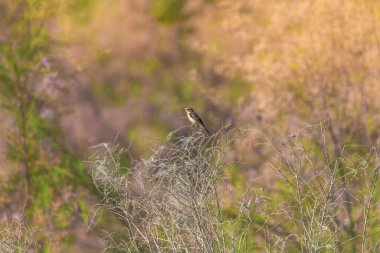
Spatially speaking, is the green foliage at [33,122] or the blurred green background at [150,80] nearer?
the blurred green background at [150,80]

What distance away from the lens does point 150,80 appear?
16078 mm

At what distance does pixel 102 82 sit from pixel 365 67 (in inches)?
183

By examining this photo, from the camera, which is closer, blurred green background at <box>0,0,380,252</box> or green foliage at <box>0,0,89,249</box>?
blurred green background at <box>0,0,380,252</box>

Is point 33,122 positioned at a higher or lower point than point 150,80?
lower

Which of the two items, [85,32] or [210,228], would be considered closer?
[210,228]

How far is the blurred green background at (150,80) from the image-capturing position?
15.1 m

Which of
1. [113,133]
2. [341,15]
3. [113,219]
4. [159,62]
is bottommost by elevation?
[113,219]

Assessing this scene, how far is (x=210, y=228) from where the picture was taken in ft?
25.5

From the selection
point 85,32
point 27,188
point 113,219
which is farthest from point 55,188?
point 85,32

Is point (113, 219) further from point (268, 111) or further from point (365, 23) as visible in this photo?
point (365, 23)

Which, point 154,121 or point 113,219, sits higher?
point 154,121

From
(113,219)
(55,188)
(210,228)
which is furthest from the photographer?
(55,188)

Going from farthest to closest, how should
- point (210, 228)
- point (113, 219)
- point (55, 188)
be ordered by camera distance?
point (55, 188) < point (113, 219) < point (210, 228)

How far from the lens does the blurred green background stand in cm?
1513
